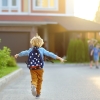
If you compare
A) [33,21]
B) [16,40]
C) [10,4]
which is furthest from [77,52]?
[10,4]

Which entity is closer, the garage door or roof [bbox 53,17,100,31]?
roof [bbox 53,17,100,31]

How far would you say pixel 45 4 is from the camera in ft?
107

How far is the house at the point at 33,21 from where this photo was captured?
30906 millimetres

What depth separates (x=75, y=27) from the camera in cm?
3069

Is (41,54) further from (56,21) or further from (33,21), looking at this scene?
(56,21)

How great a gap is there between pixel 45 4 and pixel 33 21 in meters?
2.54

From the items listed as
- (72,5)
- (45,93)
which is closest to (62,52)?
(72,5)

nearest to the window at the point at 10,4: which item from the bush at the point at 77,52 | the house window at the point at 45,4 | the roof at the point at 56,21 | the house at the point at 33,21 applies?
the house at the point at 33,21

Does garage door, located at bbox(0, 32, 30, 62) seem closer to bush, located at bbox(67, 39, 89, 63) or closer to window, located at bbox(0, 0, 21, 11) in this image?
window, located at bbox(0, 0, 21, 11)

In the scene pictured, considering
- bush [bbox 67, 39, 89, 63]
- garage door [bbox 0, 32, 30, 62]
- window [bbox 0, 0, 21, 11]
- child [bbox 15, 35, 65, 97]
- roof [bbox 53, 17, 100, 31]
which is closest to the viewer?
child [bbox 15, 35, 65, 97]

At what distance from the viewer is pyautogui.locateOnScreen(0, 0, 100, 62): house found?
30.9 metres

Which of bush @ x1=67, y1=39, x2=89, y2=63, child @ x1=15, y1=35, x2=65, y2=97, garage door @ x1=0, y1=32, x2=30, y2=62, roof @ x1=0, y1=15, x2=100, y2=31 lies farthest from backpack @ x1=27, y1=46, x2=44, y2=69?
garage door @ x1=0, y1=32, x2=30, y2=62

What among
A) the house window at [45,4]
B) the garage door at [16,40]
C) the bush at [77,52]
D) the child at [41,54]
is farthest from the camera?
the house window at [45,4]

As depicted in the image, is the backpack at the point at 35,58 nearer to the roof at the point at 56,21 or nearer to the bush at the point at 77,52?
the bush at the point at 77,52
